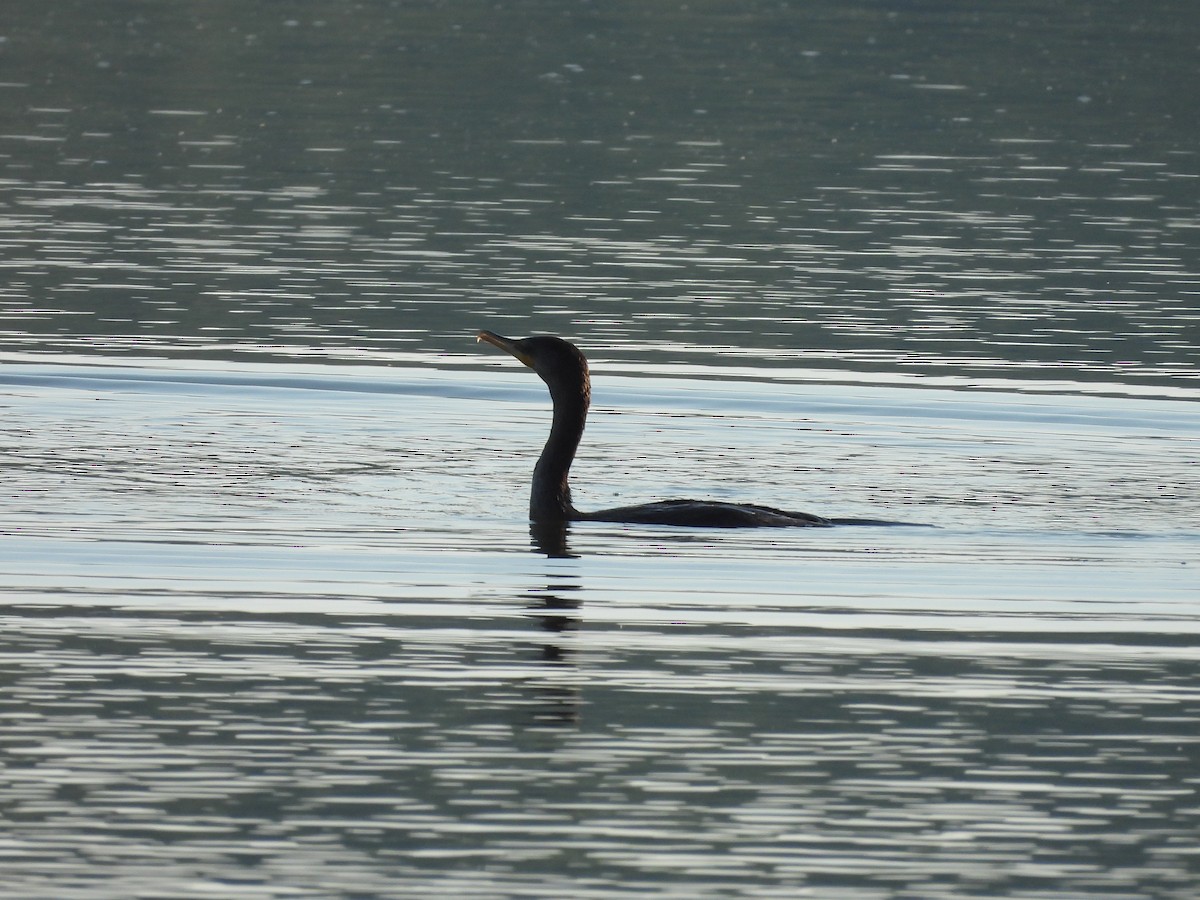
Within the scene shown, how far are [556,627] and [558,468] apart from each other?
2.73 meters

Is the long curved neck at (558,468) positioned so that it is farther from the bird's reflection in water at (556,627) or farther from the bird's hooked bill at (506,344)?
the bird's hooked bill at (506,344)

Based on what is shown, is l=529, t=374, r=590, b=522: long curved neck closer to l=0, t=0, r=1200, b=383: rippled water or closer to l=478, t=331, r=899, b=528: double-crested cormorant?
l=478, t=331, r=899, b=528: double-crested cormorant

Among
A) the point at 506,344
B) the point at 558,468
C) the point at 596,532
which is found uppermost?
the point at 506,344

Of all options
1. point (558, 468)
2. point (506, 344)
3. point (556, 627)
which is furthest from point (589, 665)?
point (506, 344)

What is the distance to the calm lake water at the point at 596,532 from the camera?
8609mm

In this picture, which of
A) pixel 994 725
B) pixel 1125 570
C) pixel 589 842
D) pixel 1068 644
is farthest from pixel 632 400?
pixel 589 842

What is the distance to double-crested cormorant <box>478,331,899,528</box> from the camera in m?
13.6

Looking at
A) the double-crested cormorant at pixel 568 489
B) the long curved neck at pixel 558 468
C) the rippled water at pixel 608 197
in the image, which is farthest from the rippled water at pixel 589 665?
the rippled water at pixel 608 197

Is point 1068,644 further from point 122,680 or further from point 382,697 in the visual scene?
point 122,680

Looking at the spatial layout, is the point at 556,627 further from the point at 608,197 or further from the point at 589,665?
the point at 608,197

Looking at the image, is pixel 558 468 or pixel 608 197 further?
pixel 608 197

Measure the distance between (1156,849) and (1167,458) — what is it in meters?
7.97

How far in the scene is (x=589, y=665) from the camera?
35.1 feet

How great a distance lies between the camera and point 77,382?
1836 centimetres
